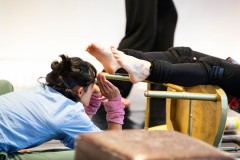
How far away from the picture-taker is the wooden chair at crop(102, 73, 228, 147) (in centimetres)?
165

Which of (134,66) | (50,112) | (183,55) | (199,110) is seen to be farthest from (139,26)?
(50,112)

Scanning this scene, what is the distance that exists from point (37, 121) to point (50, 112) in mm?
50

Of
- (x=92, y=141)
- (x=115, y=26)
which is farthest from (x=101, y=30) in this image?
(x=92, y=141)

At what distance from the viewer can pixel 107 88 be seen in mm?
1798

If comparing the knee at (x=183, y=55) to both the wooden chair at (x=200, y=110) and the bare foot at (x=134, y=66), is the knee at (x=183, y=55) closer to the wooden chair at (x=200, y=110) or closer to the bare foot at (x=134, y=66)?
the wooden chair at (x=200, y=110)

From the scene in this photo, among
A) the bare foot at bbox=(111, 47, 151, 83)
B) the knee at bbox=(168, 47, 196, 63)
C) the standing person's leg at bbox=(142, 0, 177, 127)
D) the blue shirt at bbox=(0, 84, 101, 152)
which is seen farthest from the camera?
the standing person's leg at bbox=(142, 0, 177, 127)

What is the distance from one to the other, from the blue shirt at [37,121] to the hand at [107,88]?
30 centimetres

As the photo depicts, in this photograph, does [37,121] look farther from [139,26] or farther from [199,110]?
[139,26]

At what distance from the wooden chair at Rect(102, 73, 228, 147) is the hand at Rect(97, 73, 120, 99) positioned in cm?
7

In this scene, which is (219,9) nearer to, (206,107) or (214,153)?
(206,107)

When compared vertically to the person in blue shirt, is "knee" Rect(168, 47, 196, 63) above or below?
above

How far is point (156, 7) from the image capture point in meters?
3.11

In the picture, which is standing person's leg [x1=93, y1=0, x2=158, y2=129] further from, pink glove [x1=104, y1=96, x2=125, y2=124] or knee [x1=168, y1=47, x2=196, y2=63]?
pink glove [x1=104, y1=96, x2=125, y2=124]

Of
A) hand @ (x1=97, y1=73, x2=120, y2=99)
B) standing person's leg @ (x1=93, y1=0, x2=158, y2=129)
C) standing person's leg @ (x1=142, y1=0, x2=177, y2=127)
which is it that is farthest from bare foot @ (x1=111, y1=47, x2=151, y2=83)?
standing person's leg @ (x1=142, y1=0, x2=177, y2=127)
